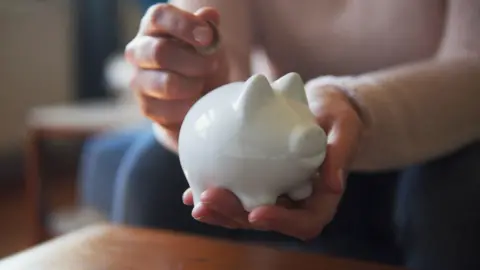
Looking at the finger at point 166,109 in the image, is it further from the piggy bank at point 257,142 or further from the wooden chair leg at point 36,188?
the wooden chair leg at point 36,188

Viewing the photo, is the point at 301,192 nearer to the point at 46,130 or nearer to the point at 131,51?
the point at 131,51

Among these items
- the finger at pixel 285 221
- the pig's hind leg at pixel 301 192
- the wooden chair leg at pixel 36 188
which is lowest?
the wooden chair leg at pixel 36 188

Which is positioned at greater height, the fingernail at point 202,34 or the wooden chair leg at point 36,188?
the fingernail at point 202,34

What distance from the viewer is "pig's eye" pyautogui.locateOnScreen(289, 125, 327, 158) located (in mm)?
432

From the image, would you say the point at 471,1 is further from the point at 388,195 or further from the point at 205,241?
the point at 205,241

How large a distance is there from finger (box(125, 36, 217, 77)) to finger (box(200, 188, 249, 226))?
5.4 inches

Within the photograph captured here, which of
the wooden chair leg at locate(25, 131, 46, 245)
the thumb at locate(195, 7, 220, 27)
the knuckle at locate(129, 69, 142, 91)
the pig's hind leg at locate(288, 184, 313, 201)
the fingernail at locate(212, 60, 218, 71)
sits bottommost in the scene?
the wooden chair leg at locate(25, 131, 46, 245)

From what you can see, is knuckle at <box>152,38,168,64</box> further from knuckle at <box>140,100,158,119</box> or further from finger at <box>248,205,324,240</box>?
finger at <box>248,205,324,240</box>

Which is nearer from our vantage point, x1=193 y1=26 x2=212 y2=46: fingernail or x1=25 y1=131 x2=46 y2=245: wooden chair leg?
x1=193 y1=26 x2=212 y2=46: fingernail

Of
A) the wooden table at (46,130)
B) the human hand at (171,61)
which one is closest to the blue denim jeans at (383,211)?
the human hand at (171,61)

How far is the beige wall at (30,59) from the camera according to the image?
7.82ft

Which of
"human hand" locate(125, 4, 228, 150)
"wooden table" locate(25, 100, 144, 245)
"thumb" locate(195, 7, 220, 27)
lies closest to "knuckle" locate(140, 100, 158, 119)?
"human hand" locate(125, 4, 228, 150)

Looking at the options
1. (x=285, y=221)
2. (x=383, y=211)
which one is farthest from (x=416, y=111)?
(x=285, y=221)

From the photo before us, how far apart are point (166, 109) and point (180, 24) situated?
0.30 feet
